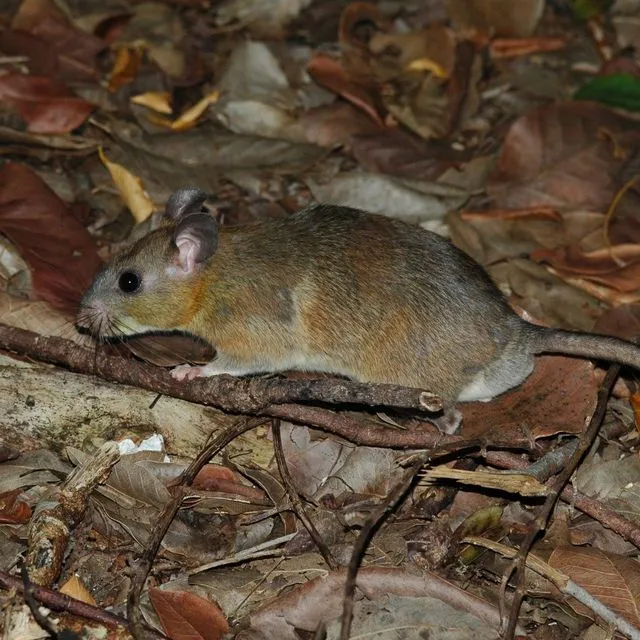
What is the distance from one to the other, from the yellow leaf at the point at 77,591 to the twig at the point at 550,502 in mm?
2028

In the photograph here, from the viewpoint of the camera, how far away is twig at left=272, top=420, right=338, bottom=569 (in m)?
4.91

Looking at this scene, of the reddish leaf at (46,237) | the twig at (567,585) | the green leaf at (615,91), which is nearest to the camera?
the twig at (567,585)

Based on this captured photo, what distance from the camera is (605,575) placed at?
4984mm

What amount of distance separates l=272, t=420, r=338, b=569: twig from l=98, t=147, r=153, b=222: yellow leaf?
2311mm

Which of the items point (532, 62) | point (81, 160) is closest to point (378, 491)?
point (81, 160)

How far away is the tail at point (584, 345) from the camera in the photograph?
5445mm

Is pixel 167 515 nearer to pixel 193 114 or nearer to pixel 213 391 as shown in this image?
pixel 213 391

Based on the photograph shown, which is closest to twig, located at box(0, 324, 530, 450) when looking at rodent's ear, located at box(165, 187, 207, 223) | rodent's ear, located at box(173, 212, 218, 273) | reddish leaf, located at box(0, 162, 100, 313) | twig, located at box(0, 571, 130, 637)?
reddish leaf, located at box(0, 162, 100, 313)

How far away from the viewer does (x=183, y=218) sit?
18.8ft

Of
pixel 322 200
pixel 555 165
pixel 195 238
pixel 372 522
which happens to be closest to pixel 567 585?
pixel 372 522

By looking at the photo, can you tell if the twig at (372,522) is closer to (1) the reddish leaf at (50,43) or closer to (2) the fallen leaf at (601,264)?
(2) the fallen leaf at (601,264)

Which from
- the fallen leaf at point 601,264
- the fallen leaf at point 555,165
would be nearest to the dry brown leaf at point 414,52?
the fallen leaf at point 555,165

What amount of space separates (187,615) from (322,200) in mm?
3789

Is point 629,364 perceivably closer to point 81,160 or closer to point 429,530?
point 429,530
